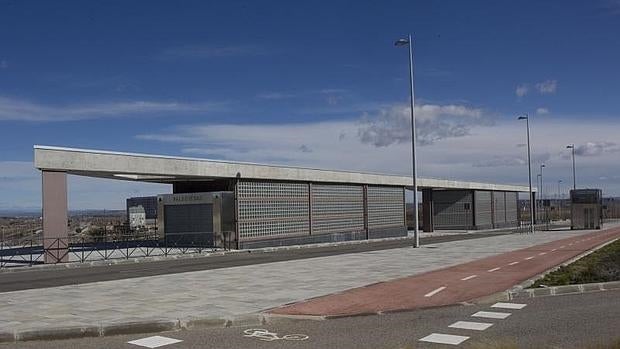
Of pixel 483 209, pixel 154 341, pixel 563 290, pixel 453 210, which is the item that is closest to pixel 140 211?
pixel 453 210

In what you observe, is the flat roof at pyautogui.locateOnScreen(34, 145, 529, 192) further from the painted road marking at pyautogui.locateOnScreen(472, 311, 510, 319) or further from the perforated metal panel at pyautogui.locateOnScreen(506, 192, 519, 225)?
the perforated metal panel at pyautogui.locateOnScreen(506, 192, 519, 225)

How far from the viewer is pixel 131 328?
11234mm

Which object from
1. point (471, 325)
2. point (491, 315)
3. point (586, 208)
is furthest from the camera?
point (586, 208)

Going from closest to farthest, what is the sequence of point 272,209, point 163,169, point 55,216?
1. point 55,216
2. point 163,169
3. point 272,209

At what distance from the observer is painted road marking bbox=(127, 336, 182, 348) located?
10102 millimetres

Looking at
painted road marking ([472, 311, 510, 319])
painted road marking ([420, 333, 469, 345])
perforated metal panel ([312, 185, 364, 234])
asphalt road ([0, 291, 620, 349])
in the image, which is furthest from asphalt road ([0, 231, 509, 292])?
painted road marking ([420, 333, 469, 345])

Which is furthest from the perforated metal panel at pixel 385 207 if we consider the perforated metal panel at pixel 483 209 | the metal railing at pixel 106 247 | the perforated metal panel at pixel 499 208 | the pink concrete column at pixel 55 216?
the pink concrete column at pixel 55 216

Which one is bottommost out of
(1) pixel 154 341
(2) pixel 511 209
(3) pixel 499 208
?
(1) pixel 154 341

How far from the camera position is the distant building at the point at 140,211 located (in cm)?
4891

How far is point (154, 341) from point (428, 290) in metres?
7.77

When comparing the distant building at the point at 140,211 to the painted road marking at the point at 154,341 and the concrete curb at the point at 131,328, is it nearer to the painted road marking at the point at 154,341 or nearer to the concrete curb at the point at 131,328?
the concrete curb at the point at 131,328

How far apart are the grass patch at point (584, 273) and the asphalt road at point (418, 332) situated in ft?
11.2

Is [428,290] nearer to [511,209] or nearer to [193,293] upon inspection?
[193,293]

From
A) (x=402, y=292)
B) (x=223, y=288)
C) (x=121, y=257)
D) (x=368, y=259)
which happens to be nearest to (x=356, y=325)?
(x=402, y=292)
